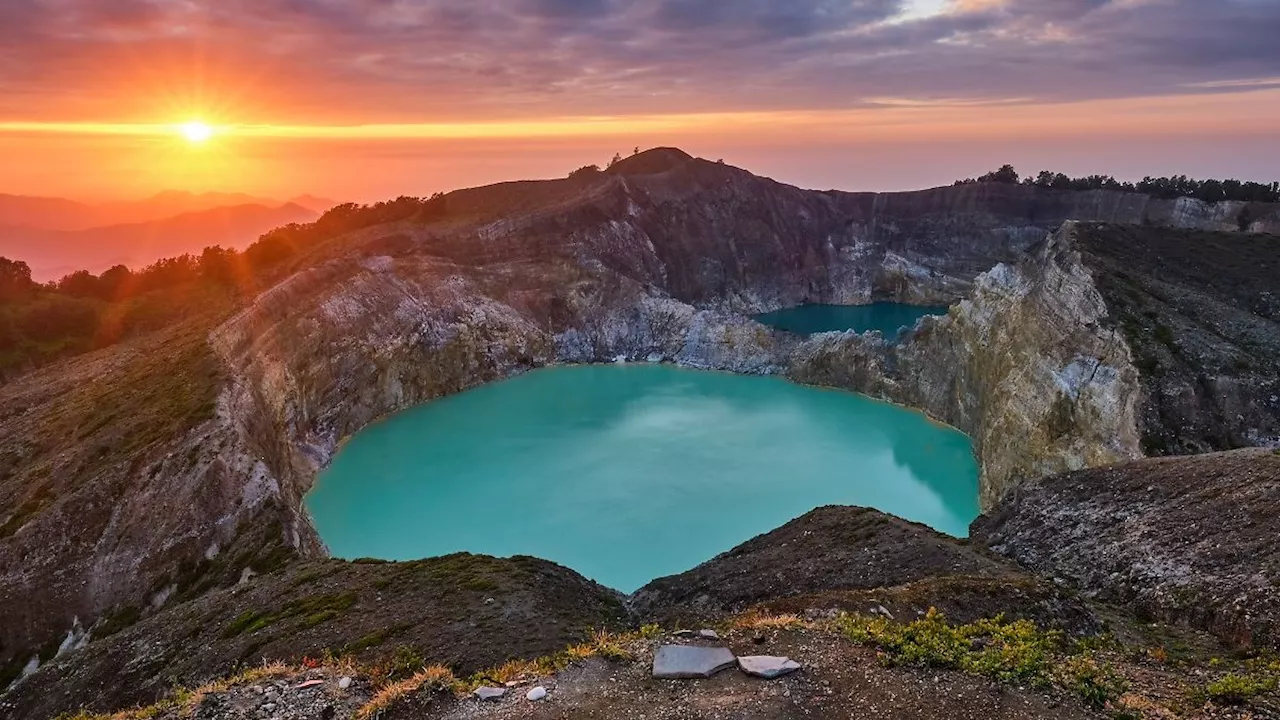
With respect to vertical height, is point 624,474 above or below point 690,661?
below

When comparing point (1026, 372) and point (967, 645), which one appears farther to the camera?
point (1026, 372)

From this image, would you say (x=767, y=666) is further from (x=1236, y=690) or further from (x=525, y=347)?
(x=525, y=347)

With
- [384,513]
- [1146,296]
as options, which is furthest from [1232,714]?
[384,513]

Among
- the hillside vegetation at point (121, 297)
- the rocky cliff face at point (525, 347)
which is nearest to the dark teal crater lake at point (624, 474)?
the rocky cliff face at point (525, 347)

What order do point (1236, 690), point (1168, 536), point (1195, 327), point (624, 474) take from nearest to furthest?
point (1236, 690) < point (1168, 536) < point (1195, 327) < point (624, 474)

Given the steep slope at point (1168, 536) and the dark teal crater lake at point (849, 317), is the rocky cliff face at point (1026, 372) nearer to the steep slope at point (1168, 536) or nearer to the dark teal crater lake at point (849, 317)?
the steep slope at point (1168, 536)

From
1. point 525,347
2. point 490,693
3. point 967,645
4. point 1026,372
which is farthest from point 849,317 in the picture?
point 490,693

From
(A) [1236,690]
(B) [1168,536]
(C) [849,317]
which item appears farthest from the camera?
(C) [849,317]
